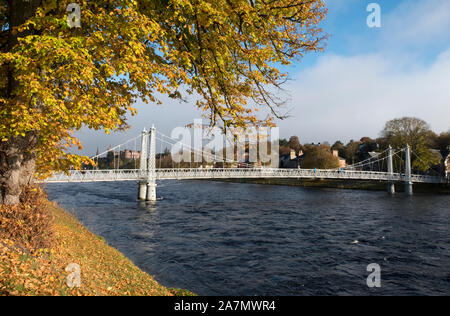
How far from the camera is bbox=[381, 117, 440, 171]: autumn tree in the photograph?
2016 inches

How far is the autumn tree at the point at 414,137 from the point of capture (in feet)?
168

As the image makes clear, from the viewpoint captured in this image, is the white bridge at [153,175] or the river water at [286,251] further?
the white bridge at [153,175]

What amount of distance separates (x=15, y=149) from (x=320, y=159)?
64.1 meters

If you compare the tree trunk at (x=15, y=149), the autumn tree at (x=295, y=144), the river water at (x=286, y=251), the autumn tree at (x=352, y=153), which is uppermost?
the autumn tree at (x=295, y=144)

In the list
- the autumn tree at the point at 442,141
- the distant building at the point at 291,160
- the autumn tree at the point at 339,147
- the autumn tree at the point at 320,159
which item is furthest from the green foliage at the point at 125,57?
the autumn tree at the point at 339,147

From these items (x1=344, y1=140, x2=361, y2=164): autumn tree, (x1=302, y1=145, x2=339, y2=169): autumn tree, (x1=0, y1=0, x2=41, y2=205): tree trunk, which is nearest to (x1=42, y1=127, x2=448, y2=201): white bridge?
(x1=302, y1=145, x2=339, y2=169): autumn tree

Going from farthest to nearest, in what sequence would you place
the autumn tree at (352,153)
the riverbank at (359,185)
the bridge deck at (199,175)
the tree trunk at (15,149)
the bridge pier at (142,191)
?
the autumn tree at (352,153)
the riverbank at (359,185)
the bridge pier at (142,191)
the bridge deck at (199,175)
the tree trunk at (15,149)

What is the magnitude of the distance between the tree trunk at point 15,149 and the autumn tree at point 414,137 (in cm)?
5856

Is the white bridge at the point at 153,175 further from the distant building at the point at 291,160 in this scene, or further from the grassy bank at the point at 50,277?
the distant building at the point at 291,160

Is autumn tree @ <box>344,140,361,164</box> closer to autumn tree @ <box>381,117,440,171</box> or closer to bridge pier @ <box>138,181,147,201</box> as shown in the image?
autumn tree @ <box>381,117,440,171</box>

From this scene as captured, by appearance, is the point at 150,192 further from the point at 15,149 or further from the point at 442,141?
the point at 442,141

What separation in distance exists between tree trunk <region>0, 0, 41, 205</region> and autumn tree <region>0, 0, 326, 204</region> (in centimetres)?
2

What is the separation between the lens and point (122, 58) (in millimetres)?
4684
